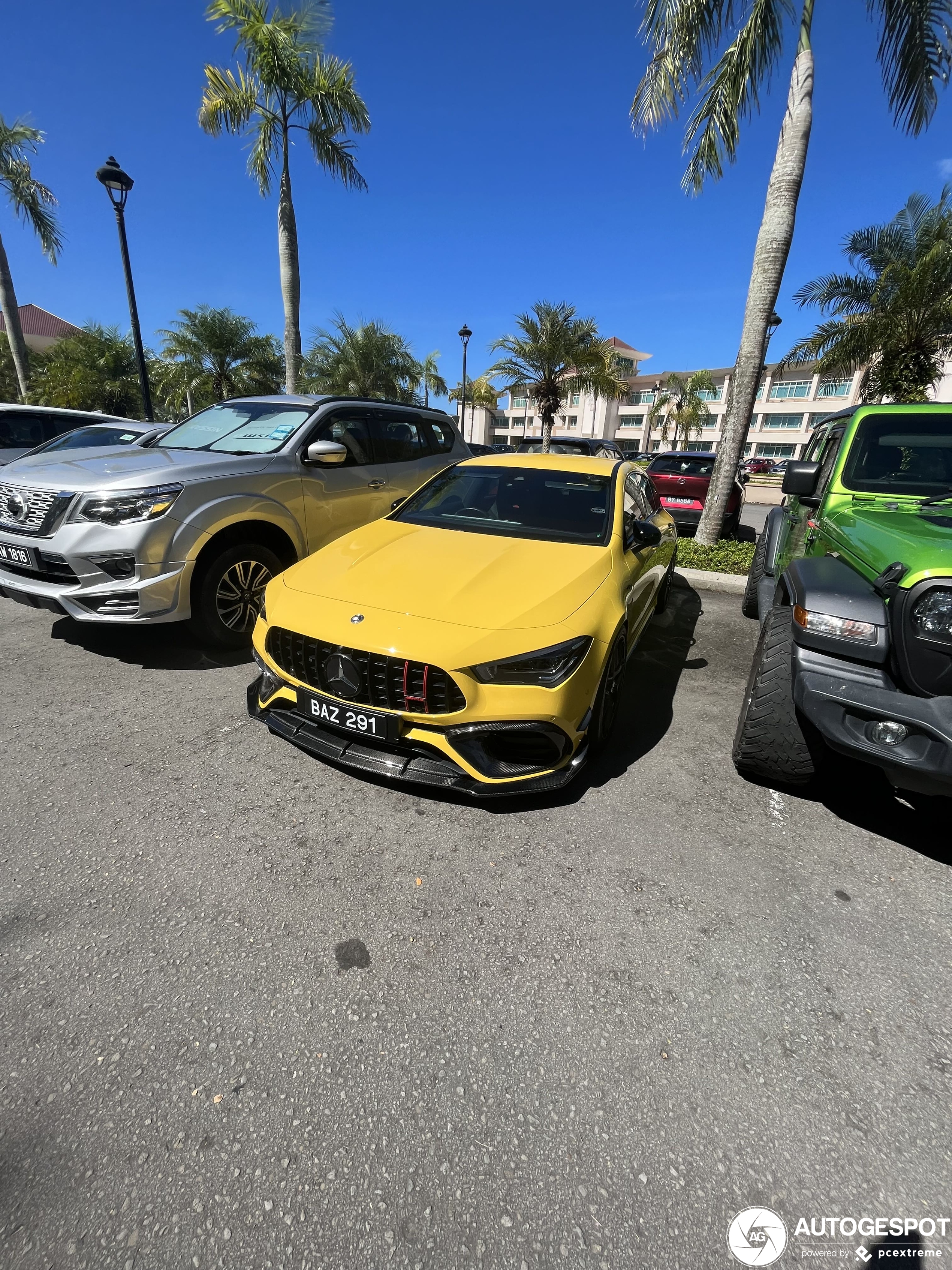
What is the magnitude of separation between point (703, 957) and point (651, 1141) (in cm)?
65

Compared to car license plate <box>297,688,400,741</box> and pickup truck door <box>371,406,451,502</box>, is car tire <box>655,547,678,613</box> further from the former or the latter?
car license plate <box>297,688,400,741</box>

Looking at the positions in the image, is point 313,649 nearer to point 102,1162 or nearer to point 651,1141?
point 102,1162

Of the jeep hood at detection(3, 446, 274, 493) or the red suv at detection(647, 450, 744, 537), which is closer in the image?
the jeep hood at detection(3, 446, 274, 493)

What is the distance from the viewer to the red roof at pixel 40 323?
153 ft

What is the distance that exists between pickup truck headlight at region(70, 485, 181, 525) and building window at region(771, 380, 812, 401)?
202 ft

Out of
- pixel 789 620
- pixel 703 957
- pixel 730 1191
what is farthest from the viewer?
pixel 789 620

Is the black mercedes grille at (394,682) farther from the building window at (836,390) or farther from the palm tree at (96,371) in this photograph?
the building window at (836,390)

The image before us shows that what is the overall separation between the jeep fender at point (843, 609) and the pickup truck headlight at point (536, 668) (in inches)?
38.7

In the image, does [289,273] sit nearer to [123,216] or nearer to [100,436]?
[123,216]

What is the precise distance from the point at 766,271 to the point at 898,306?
917 cm

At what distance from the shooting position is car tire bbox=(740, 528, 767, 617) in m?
5.47

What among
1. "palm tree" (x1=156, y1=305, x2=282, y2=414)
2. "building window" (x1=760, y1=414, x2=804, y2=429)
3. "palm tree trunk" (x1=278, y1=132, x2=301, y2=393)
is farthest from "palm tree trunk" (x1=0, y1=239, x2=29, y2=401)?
"building window" (x1=760, y1=414, x2=804, y2=429)

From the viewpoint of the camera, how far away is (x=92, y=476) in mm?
3752

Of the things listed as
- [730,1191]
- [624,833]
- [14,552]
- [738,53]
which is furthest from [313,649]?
[738,53]
